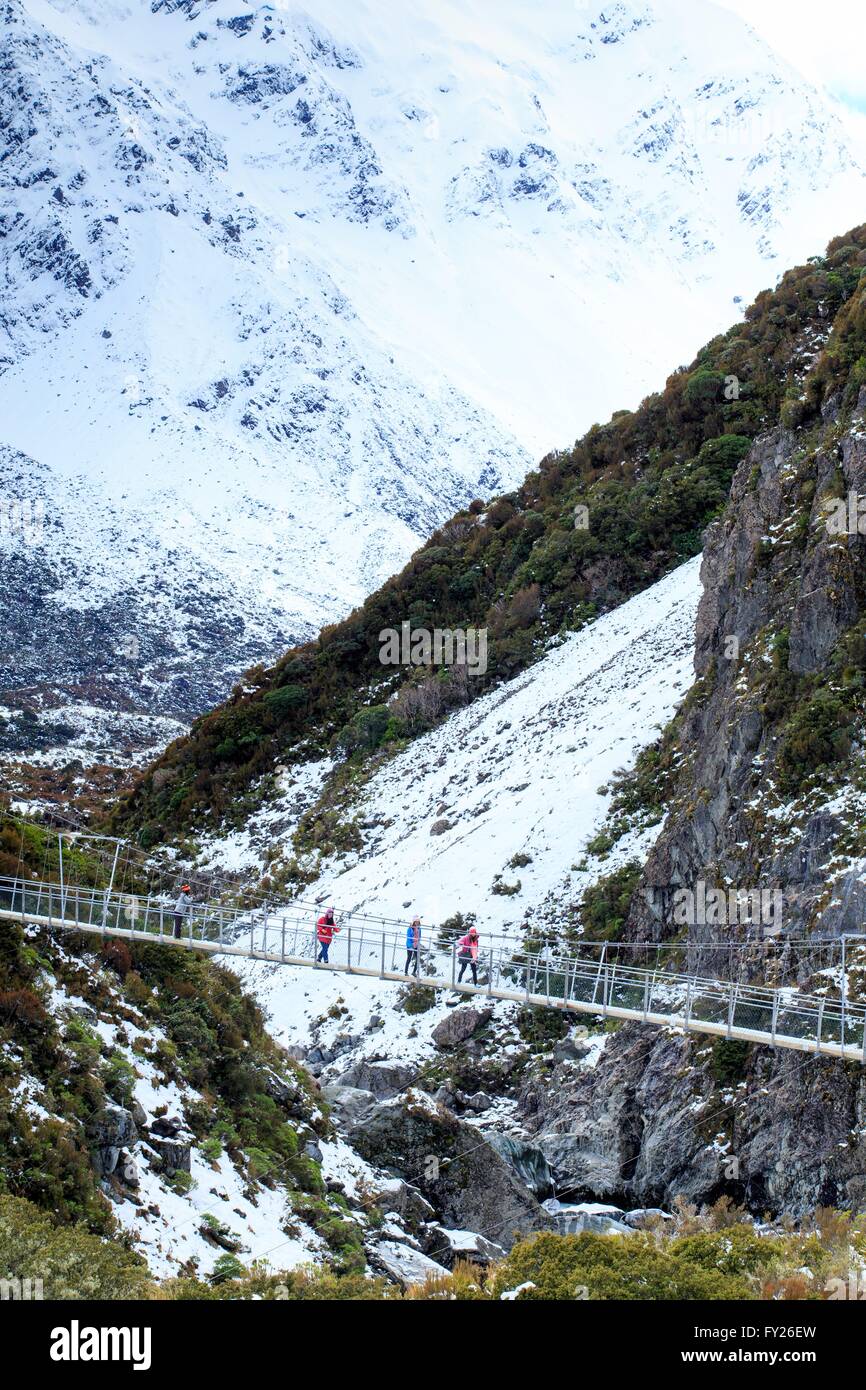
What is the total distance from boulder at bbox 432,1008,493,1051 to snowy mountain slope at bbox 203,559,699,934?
2181 millimetres

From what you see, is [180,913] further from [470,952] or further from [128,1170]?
[470,952]

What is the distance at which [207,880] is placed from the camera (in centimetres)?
4338

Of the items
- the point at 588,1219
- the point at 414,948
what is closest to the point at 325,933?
the point at 414,948

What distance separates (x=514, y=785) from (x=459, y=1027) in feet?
29.2

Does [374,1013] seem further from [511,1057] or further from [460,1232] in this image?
[460,1232]

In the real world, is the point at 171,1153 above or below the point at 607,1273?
above

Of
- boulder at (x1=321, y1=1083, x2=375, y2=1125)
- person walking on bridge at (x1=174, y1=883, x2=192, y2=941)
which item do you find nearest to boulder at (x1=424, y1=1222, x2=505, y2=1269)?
boulder at (x1=321, y1=1083, x2=375, y2=1125)

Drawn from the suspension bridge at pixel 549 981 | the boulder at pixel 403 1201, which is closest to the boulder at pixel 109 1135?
the suspension bridge at pixel 549 981

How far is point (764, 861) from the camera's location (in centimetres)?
2439

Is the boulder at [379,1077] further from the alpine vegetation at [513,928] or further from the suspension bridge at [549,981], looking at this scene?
the suspension bridge at [549,981]

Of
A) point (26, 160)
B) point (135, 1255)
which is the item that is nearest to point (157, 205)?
point (26, 160)

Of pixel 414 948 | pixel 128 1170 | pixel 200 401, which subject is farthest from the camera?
pixel 200 401

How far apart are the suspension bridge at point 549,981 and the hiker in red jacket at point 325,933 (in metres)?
0.16

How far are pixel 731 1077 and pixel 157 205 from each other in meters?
175
